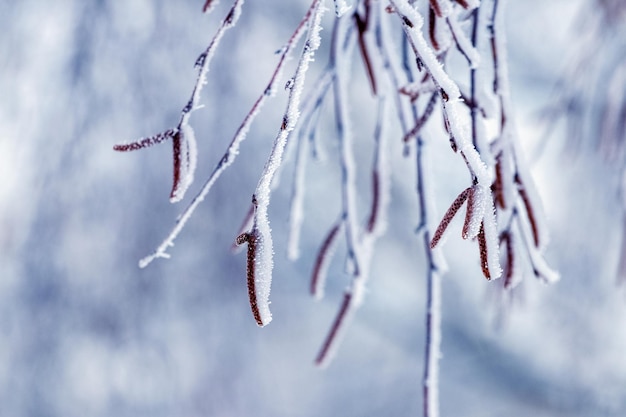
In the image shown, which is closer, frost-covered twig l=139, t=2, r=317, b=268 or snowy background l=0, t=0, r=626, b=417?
frost-covered twig l=139, t=2, r=317, b=268

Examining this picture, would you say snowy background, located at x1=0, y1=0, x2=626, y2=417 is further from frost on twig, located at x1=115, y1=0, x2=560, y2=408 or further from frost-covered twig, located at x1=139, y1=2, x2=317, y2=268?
frost-covered twig, located at x1=139, y1=2, x2=317, y2=268

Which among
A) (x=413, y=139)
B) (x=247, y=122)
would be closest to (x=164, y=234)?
(x=413, y=139)

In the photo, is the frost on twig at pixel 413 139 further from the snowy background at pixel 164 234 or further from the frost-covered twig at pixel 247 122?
the snowy background at pixel 164 234

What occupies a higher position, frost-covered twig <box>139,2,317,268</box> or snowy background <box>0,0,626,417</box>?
snowy background <box>0,0,626,417</box>

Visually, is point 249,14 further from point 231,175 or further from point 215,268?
point 215,268

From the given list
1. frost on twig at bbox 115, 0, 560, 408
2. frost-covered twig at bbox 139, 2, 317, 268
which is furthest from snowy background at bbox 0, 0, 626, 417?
frost-covered twig at bbox 139, 2, 317, 268

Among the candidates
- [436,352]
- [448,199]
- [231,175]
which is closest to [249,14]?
[231,175]

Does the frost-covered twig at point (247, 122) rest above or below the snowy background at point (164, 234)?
below

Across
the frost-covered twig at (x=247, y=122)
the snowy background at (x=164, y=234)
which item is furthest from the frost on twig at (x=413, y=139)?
the snowy background at (x=164, y=234)

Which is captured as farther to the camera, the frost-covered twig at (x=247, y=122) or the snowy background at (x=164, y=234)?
the snowy background at (x=164, y=234)
